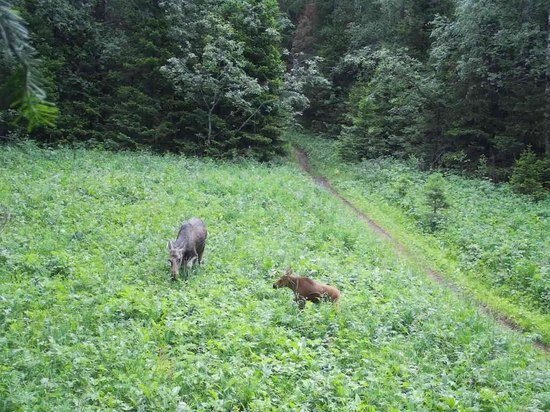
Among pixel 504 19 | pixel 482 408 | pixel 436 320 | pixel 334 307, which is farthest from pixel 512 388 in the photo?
pixel 504 19

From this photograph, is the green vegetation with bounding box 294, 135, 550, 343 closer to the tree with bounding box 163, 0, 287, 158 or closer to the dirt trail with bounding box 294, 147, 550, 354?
the dirt trail with bounding box 294, 147, 550, 354

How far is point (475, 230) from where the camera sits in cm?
1762

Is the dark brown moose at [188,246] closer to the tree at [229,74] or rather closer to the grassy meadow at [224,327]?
the grassy meadow at [224,327]

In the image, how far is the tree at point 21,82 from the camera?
3059 mm

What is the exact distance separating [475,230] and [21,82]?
16905mm

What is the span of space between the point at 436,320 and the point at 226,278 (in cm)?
440

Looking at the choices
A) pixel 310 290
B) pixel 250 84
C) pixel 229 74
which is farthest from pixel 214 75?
pixel 310 290

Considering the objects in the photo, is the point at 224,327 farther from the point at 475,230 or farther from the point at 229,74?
the point at 229,74

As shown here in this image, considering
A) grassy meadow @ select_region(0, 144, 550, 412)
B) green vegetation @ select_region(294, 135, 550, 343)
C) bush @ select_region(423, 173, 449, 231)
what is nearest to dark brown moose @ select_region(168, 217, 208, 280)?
grassy meadow @ select_region(0, 144, 550, 412)

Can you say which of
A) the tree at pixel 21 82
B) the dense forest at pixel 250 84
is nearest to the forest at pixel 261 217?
the tree at pixel 21 82

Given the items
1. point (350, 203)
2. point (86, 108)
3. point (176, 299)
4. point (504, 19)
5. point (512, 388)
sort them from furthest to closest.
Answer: point (86, 108), point (504, 19), point (350, 203), point (176, 299), point (512, 388)

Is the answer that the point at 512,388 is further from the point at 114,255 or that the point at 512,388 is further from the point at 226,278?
the point at 114,255

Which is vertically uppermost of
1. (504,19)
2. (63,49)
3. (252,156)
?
(504,19)

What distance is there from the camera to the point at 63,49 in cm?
3081
